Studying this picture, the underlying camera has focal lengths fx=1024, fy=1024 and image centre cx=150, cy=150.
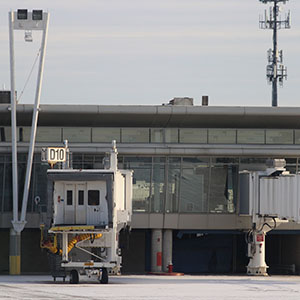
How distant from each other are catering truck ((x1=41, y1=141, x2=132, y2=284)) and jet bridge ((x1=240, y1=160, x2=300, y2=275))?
10.5 meters

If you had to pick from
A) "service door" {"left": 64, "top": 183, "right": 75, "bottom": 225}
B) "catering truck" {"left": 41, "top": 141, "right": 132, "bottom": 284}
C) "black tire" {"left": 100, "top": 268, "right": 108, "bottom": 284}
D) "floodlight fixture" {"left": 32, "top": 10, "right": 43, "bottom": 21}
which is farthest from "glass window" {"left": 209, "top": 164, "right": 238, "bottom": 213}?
"black tire" {"left": 100, "top": 268, "right": 108, "bottom": 284}

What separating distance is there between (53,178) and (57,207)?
141cm

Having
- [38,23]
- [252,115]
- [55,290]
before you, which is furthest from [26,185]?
[55,290]

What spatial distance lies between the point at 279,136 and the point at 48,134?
13.5m

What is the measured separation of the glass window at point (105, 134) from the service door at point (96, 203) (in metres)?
13.7

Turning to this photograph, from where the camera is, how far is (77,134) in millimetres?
59125

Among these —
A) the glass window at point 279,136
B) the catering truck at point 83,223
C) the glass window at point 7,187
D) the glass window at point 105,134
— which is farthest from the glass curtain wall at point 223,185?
the catering truck at point 83,223

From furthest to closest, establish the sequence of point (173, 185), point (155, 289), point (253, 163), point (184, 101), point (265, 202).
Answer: point (184, 101)
point (173, 185)
point (253, 163)
point (265, 202)
point (155, 289)

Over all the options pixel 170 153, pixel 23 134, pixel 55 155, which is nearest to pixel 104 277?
pixel 55 155

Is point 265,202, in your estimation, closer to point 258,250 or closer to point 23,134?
point 258,250

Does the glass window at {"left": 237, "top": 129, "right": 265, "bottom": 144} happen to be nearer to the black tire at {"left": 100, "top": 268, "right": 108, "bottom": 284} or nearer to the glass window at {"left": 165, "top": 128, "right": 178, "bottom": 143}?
the glass window at {"left": 165, "top": 128, "right": 178, "bottom": 143}

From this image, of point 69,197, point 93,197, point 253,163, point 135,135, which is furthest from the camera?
point 253,163

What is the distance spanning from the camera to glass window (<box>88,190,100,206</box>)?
45438 millimetres

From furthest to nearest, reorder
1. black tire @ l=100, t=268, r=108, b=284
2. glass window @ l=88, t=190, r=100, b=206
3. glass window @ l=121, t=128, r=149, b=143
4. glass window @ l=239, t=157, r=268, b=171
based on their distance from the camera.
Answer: glass window @ l=239, t=157, r=268, b=171
glass window @ l=121, t=128, r=149, b=143
glass window @ l=88, t=190, r=100, b=206
black tire @ l=100, t=268, r=108, b=284
